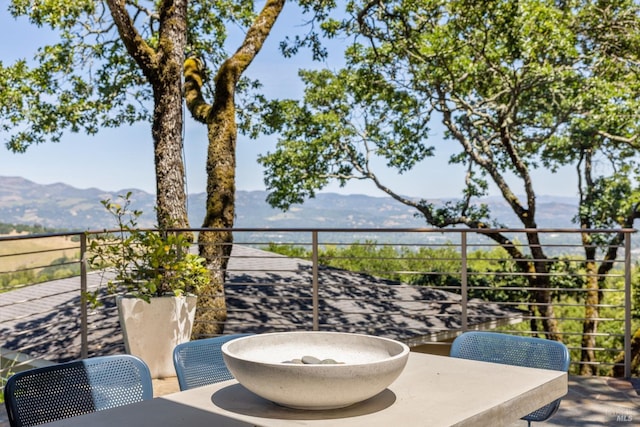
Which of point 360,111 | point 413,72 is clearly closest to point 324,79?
point 360,111

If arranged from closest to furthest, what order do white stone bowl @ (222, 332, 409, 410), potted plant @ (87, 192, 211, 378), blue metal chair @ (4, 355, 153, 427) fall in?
white stone bowl @ (222, 332, 409, 410) < blue metal chair @ (4, 355, 153, 427) < potted plant @ (87, 192, 211, 378)

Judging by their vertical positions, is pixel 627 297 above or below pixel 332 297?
above

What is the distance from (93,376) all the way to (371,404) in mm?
1036

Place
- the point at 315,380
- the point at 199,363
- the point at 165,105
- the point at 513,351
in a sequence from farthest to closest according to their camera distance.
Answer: the point at 165,105, the point at 513,351, the point at 199,363, the point at 315,380

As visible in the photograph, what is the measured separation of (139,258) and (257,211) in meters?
10.0

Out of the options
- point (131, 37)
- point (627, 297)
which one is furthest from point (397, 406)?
point (131, 37)

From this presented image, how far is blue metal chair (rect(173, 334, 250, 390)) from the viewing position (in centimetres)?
231

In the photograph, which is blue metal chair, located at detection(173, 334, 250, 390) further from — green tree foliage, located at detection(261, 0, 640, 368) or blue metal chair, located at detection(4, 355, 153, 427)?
green tree foliage, located at detection(261, 0, 640, 368)

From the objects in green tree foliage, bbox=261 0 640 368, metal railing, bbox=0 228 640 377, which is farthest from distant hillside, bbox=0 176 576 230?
green tree foliage, bbox=261 0 640 368

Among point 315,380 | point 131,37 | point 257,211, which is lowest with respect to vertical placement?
point 315,380

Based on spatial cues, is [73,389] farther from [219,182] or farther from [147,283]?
[219,182]

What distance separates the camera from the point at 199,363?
7.82ft

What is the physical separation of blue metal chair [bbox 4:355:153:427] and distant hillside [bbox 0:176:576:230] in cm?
294

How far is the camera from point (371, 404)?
163cm
